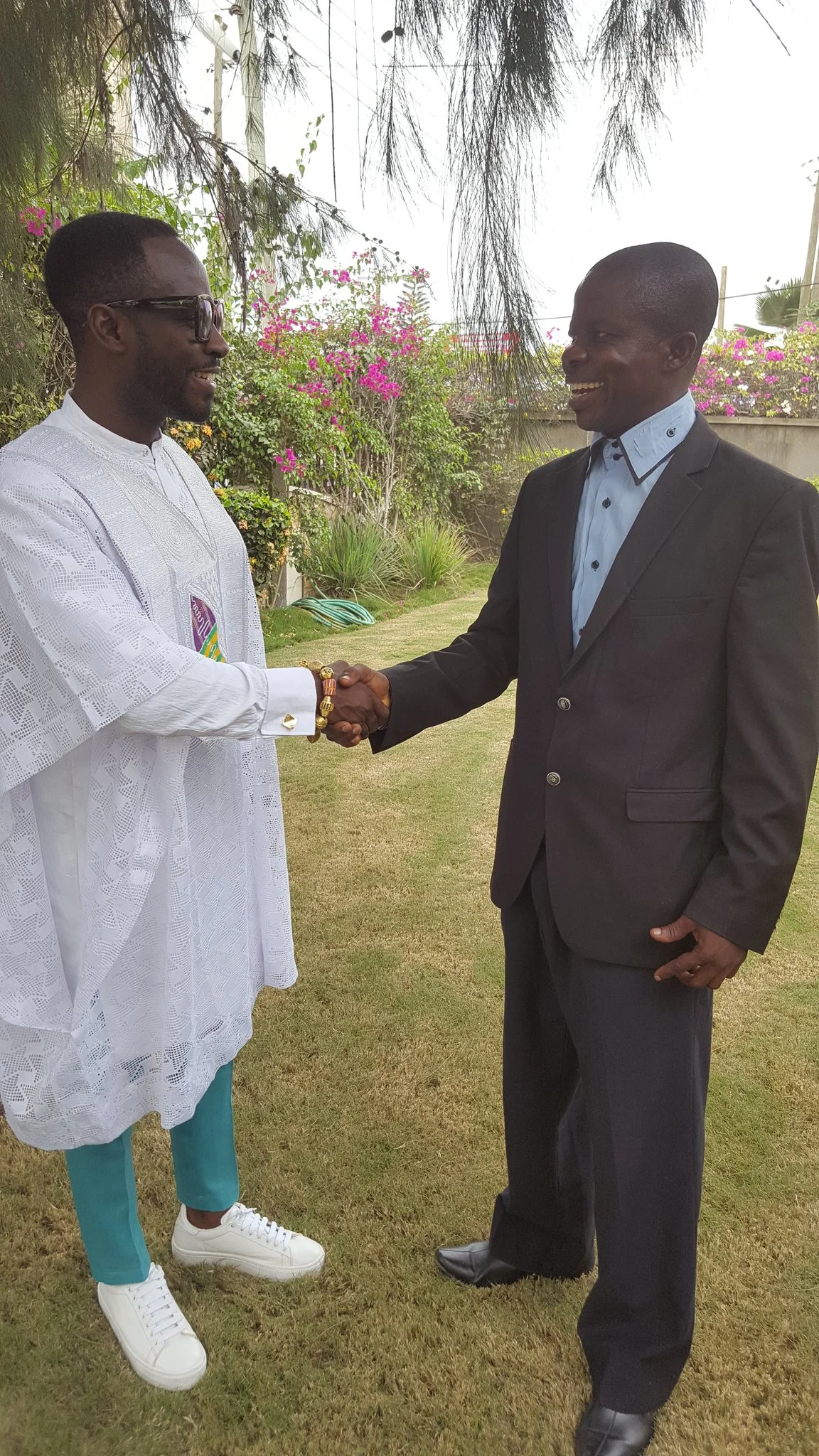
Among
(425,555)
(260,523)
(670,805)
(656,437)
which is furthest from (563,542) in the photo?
(425,555)

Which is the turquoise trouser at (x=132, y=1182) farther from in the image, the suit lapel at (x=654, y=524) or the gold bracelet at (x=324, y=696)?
the suit lapel at (x=654, y=524)

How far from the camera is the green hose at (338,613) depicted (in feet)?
27.3

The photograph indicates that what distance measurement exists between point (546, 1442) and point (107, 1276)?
87cm

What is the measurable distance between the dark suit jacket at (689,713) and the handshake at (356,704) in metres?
0.43

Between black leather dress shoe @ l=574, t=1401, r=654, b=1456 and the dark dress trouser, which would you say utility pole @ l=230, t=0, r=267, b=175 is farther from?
black leather dress shoe @ l=574, t=1401, r=654, b=1456

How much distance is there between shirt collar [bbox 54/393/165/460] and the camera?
171 cm

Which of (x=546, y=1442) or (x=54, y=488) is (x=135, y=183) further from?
(x=546, y=1442)

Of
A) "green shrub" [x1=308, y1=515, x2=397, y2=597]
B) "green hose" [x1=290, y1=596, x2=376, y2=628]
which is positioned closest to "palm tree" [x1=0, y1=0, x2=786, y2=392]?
"green hose" [x1=290, y1=596, x2=376, y2=628]

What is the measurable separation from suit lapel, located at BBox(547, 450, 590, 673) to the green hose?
254 inches

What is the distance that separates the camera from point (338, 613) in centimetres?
842

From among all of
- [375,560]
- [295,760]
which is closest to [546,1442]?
[295,760]

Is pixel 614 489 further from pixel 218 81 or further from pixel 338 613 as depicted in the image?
pixel 338 613

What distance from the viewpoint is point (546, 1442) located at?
179 centimetres

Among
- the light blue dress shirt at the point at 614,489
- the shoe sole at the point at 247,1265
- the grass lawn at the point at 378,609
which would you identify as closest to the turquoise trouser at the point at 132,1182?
the shoe sole at the point at 247,1265
